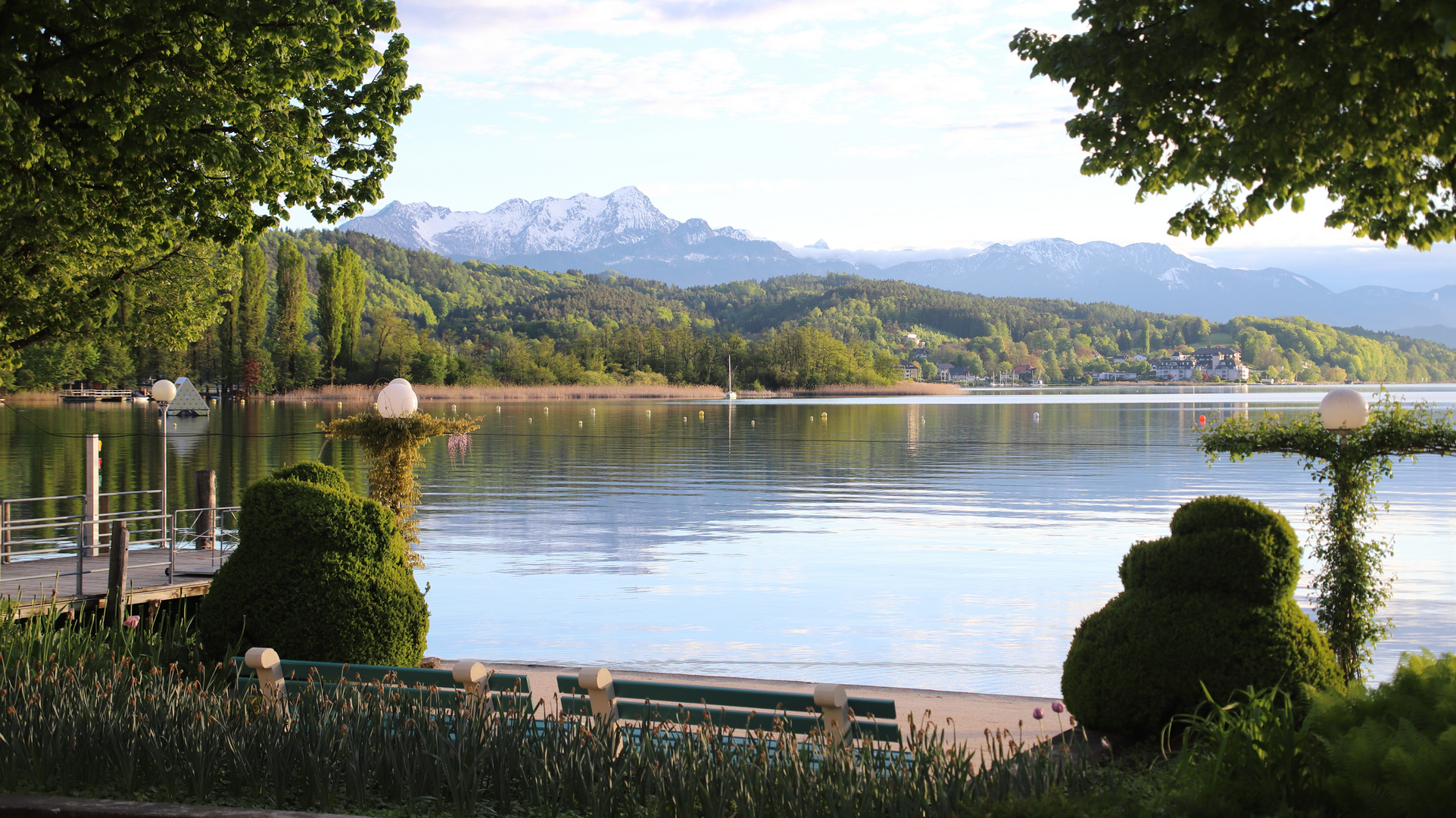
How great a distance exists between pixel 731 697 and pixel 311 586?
4.30 m

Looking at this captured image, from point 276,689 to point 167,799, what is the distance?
3.87 feet

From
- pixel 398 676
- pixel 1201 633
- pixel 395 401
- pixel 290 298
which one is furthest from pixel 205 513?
pixel 290 298

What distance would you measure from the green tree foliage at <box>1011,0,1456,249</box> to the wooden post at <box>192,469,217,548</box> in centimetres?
1350

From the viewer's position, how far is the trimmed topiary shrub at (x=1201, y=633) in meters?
6.13

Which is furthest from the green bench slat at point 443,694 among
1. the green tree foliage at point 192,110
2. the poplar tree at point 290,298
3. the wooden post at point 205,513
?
the poplar tree at point 290,298

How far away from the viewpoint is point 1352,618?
8992 millimetres

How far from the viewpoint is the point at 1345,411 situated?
8.77 m

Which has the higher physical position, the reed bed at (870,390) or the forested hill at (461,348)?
the forested hill at (461,348)

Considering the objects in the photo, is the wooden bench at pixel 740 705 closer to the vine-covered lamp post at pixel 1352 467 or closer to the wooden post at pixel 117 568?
the vine-covered lamp post at pixel 1352 467

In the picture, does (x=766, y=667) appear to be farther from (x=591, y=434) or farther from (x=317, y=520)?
(x=591, y=434)

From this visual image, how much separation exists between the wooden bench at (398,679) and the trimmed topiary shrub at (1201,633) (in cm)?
349

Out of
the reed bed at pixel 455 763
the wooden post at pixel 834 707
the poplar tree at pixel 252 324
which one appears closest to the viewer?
the reed bed at pixel 455 763

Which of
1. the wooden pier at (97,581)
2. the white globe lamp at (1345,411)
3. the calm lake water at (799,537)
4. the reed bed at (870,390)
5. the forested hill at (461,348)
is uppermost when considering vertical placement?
the forested hill at (461,348)

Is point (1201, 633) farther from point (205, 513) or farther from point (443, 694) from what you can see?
point (205, 513)
